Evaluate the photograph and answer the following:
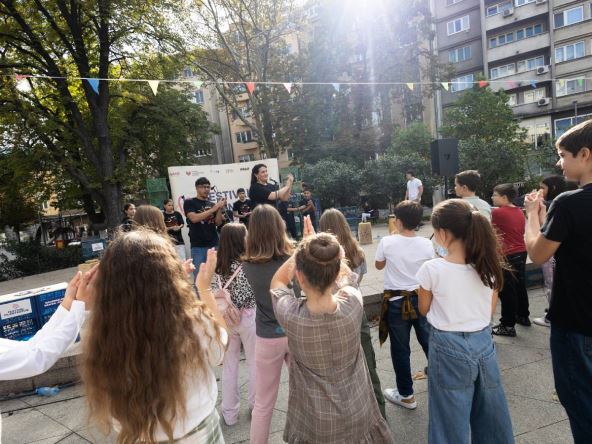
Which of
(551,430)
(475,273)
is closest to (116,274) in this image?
(475,273)

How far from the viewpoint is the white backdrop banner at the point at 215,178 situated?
1158cm

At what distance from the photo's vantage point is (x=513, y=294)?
428cm

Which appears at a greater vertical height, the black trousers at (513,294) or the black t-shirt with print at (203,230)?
the black t-shirt with print at (203,230)

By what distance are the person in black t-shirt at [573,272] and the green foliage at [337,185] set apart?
1778 cm

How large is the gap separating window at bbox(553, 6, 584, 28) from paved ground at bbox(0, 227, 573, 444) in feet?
115

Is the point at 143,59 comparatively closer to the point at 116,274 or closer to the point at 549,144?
the point at 116,274

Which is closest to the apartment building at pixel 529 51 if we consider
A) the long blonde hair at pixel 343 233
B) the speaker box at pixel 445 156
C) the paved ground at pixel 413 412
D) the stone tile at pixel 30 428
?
the speaker box at pixel 445 156

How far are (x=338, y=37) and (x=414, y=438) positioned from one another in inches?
1142

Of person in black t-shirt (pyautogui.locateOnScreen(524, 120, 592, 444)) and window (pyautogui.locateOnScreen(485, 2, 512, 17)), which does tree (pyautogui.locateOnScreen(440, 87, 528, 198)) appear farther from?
person in black t-shirt (pyautogui.locateOnScreen(524, 120, 592, 444))

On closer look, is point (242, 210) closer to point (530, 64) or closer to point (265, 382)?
point (265, 382)

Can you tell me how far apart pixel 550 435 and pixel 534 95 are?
36873 millimetres

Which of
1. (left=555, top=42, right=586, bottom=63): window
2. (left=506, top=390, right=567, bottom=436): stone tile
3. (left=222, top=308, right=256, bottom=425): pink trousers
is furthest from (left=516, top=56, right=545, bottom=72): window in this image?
(left=222, top=308, right=256, bottom=425): pink trousers

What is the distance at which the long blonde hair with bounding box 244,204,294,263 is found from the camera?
267 centimetres

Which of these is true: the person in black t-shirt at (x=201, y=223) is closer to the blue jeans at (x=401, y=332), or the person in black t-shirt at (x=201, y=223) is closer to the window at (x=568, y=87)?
the blue jeans at (x=401, y=332)
